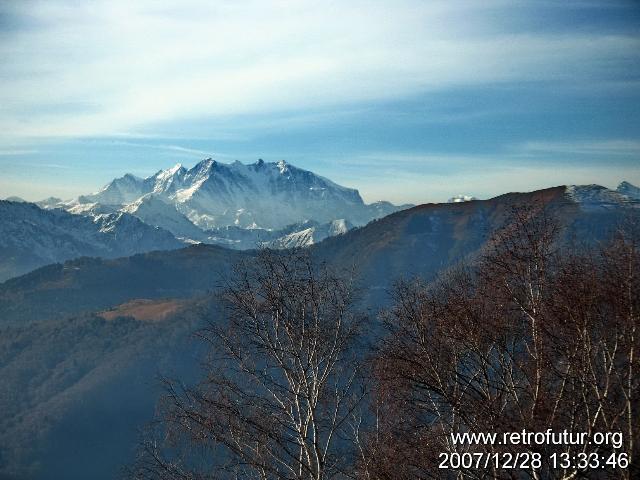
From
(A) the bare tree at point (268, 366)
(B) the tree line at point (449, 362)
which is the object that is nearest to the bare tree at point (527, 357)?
(B) the tree line at point (449, 362)

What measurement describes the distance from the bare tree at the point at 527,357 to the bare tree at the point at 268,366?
1.78 m

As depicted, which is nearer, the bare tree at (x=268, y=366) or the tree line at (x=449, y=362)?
the tree line at (x=449, y=362)

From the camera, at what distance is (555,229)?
56.4ft

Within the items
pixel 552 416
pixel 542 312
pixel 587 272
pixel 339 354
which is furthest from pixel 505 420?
pixel 339 354

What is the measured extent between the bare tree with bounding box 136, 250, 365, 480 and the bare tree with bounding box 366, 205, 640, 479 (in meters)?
1.78

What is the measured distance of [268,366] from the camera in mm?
19141

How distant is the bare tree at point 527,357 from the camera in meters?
14.2
